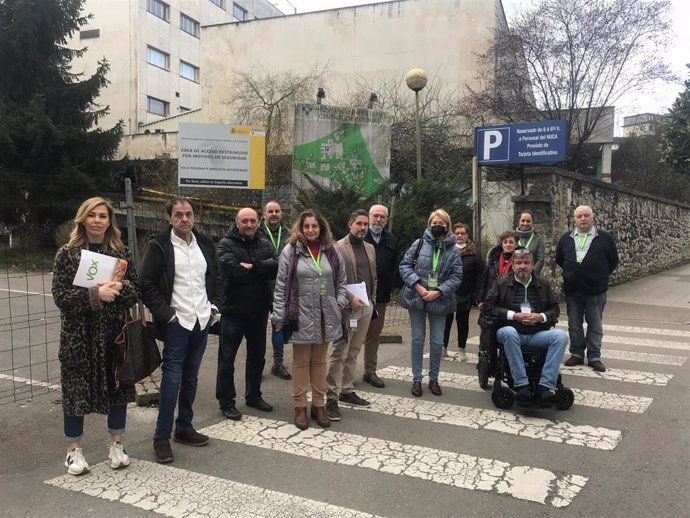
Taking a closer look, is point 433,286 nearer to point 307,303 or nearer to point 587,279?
point 307,303

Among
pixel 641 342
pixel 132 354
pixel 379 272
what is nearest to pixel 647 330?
pixel 641 342

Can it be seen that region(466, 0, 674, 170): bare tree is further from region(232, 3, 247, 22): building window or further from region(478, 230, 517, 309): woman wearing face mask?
region(232, 3, 247, 22): building window

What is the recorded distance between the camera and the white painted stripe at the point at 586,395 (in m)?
5.38

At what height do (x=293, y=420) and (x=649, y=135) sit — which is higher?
(x=649, y=135)

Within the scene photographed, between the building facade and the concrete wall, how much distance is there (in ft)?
19.9

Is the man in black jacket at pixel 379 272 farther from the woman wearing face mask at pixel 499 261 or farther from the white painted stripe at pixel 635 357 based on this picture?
the white painted stripe at pixel 635 357

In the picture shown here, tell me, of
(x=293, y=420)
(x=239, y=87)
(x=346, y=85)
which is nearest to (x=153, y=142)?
(x=239, y=87)

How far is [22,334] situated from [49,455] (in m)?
5.23

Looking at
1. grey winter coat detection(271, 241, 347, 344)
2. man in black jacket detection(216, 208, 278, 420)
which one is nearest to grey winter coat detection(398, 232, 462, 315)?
grey winter coat detection(271, 241, 347, 344)

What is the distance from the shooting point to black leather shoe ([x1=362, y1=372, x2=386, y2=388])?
610 cm

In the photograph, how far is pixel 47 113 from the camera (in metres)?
21.0

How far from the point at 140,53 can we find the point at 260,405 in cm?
3613

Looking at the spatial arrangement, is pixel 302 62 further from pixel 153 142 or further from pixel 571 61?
pixel 571 61

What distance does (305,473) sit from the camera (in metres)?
3.90
